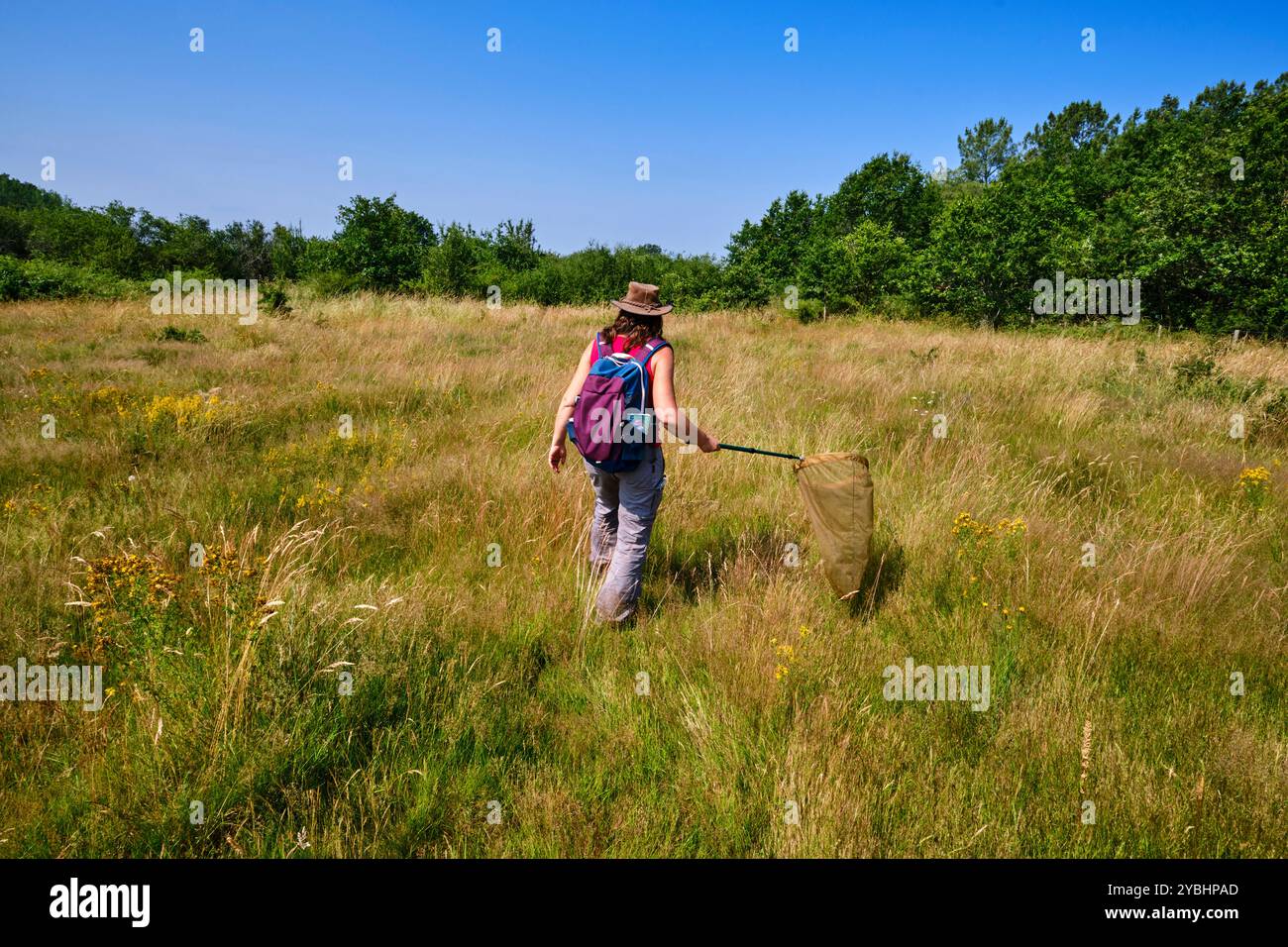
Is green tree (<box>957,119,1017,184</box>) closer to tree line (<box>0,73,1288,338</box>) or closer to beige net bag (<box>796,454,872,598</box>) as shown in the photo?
tree line (<box>0,73,1288,338</box>)

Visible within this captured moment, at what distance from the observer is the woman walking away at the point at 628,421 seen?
288 cm

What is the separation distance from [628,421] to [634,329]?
521 mm

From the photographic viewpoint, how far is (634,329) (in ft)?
9.91

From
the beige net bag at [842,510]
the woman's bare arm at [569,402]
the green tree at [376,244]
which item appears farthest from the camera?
the green tree at [376,244]

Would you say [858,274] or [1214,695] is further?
[858,274]

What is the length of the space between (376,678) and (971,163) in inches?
3516

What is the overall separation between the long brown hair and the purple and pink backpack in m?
0.08

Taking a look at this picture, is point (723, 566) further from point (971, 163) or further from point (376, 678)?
point (971, 163)

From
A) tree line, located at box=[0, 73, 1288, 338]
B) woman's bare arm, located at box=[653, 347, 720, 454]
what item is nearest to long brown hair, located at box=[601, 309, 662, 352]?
woman's bare arm, located at box=[653, 347, 720, 454]

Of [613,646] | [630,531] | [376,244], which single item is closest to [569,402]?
[630,531]

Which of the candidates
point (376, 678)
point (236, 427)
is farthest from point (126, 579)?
point (236, 427)

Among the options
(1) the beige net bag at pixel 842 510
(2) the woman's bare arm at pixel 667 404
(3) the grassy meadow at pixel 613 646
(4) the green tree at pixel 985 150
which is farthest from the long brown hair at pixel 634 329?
(4) the green tree at pixel 985 150

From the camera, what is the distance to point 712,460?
525 cm

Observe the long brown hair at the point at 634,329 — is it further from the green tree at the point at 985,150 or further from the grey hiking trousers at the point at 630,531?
the green tree at the point at 985,150
